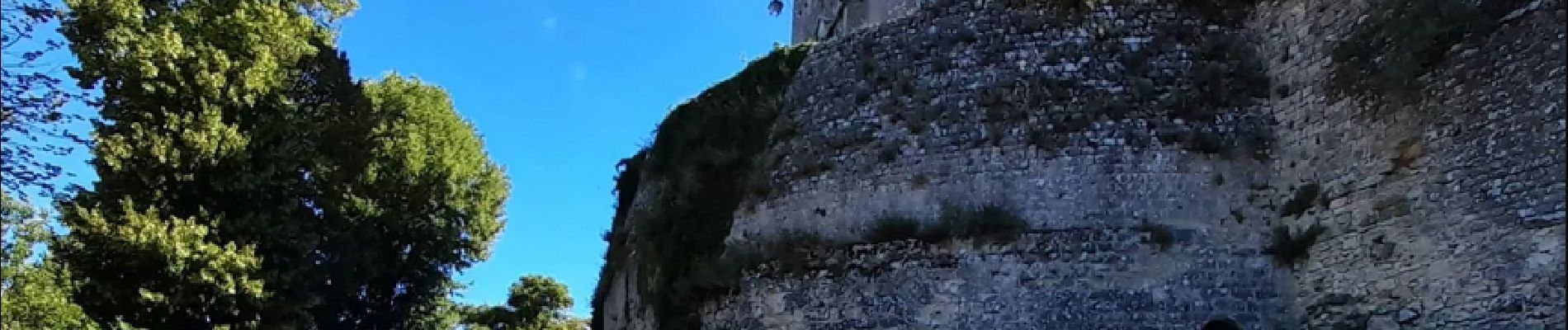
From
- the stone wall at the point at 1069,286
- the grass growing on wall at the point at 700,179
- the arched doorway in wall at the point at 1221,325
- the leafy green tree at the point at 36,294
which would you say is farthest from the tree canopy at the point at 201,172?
the arched doorway in wall at the point at 1221,325

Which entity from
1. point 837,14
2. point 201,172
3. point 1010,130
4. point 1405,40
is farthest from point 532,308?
point 1405,40

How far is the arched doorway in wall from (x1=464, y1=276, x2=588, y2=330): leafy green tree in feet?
70.9

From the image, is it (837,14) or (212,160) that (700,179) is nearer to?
(212,160)

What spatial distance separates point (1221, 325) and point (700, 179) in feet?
19.5

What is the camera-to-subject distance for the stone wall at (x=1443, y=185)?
9.66m

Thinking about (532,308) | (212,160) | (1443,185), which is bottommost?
(1443,185)

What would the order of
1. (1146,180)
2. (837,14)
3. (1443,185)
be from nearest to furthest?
(1443,185) < (1146,180) < (837,14)

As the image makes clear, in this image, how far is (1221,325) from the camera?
457 inches

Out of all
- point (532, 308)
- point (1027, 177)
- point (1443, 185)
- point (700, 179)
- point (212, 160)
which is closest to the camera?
point (1443, 185)

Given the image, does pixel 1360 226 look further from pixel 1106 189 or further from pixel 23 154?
pixel 23 154

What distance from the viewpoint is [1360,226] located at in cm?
1105

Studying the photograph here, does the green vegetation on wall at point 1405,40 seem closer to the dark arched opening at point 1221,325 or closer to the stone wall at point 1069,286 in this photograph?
the stone wall at point 1069,286

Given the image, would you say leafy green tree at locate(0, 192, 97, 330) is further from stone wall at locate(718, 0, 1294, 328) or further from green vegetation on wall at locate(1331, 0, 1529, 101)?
green vegetation on wall at locate(1331, 0, 1529, 101)

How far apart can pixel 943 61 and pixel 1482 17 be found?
496 cm
